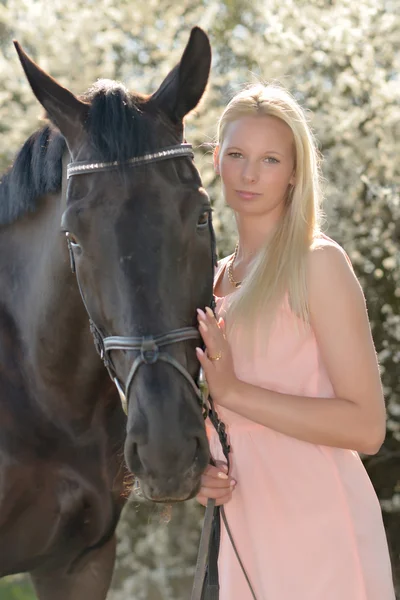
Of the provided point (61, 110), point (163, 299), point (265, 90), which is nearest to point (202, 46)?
point (265, 90)

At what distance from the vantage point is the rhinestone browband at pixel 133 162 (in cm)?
240

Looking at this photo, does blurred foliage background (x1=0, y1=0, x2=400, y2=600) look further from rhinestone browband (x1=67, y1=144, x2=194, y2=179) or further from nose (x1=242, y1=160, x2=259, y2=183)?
rhinestone browband (x1=67, y1=144, x2=194, y2=179)

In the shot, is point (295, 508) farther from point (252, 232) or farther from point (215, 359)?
point (252, 232)

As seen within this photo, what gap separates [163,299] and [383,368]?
383 cm

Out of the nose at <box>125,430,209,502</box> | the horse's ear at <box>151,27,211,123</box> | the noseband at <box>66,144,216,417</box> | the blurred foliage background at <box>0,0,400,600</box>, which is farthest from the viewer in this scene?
the blurred foliage background at <box>0,0,400,600</box>

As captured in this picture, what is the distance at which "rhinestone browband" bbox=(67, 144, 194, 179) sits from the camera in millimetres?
2396

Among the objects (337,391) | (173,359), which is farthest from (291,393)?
(173,359)

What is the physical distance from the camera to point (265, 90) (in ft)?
8.91

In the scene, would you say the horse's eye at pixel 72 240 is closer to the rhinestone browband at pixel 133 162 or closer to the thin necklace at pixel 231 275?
the rhinestone browband at pixel 133 162

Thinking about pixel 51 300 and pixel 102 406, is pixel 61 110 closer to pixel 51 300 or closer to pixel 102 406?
pixel 51 300

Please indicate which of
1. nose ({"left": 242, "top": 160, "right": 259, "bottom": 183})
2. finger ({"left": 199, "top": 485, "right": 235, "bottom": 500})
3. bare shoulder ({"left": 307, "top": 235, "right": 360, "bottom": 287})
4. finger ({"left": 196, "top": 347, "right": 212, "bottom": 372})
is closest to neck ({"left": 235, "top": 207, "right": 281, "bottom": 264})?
nose ({"left": 242, "top": 160, "right": 259, "bottom": 183})

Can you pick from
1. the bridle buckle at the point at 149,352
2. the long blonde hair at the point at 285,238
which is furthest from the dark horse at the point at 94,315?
the long blonde hair at the point at 285,238

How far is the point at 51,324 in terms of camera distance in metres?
2.92

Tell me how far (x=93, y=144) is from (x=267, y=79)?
3795 millimetres
